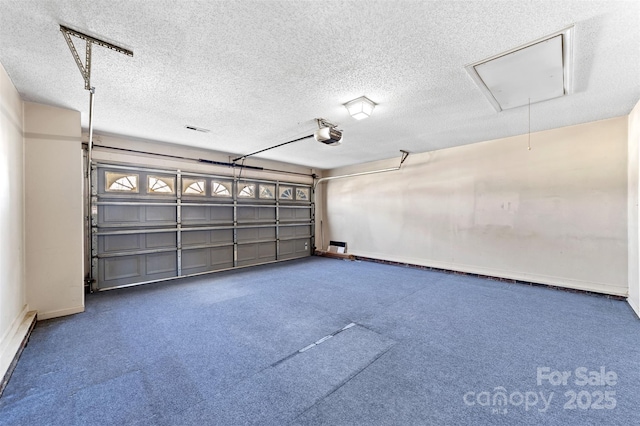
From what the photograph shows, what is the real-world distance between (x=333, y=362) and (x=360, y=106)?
2.63 meters

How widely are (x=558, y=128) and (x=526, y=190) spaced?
1068 mm

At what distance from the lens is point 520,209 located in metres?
4.42

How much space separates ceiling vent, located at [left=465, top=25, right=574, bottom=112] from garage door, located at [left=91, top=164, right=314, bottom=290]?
16.3 ft

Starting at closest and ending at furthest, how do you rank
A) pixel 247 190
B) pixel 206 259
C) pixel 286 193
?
1. pixel 206 259
2. pixel 247 190
3. pixel 286 193

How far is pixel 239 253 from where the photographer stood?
19.3 feet

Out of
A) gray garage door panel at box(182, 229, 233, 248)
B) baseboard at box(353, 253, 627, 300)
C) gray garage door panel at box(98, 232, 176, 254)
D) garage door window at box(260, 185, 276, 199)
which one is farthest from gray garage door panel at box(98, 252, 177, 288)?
baseboard at box(353, 253, 627, 300)

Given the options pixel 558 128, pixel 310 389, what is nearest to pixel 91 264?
pixel 310 389

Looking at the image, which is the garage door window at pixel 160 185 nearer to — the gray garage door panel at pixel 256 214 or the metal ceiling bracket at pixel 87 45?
the gray garage door panel at pixel 256 214

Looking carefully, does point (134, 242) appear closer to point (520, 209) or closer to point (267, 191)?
point (267, 191)

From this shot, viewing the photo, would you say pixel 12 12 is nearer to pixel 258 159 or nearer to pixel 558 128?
pixel 258 159

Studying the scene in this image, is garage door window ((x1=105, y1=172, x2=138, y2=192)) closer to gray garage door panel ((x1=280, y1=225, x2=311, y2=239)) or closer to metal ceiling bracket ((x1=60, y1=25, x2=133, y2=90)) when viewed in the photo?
metal ceiling bracket ((x1=60, y1=25, x2=133, y2=90))

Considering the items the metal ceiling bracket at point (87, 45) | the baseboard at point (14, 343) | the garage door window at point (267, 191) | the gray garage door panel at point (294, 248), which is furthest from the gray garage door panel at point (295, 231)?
the metal ceiling bracket at point (87, 45)

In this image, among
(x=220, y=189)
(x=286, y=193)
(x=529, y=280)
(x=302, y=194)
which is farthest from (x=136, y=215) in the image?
(x=529, y=280)

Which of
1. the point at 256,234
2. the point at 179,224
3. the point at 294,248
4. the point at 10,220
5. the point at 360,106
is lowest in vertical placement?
the point at 294,248
